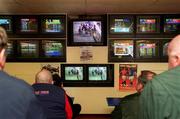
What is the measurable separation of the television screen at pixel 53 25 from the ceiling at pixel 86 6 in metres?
0.16

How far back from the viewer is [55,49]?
6.16m

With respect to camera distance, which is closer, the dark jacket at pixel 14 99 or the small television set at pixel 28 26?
the dark jacket at pixel 14 99

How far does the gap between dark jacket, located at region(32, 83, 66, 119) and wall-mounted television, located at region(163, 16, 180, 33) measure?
368cm

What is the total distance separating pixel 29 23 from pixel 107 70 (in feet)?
5.75

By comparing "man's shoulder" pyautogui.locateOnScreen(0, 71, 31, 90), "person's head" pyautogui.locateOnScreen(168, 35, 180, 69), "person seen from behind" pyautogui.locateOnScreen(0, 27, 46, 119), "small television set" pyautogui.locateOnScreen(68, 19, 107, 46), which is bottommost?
"person seen from behind" pyautogui.locateOnScreen(0, 27, 46, 119)

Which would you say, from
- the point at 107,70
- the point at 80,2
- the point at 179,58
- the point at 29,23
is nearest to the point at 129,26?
the point at 107,70

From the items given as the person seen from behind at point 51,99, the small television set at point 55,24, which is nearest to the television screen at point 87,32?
the small television set at point 55,24

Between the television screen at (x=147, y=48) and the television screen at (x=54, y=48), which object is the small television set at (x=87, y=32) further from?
the television screen at (x=147, y=48)

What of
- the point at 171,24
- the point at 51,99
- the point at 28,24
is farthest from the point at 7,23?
the point at 51,99

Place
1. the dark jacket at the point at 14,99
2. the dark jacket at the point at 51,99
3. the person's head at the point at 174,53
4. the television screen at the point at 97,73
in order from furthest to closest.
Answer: the television screen at the point at 97,73 → the dark jacket at the point at 51,99 → the person's head at the point at 174,53 → the dark jacket at the point at 14,99

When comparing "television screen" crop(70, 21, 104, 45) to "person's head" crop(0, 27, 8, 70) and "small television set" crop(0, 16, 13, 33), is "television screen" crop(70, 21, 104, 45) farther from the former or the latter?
"person's head" crop(0, 27, 8, 70)

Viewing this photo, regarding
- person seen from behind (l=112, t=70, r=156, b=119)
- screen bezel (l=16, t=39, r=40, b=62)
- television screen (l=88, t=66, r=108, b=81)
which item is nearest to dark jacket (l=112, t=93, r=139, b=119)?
person seen from behind (l=112, t=70, r=156, b=119)

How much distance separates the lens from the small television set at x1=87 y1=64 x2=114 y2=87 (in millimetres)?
6168

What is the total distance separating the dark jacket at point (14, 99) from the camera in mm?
1454
